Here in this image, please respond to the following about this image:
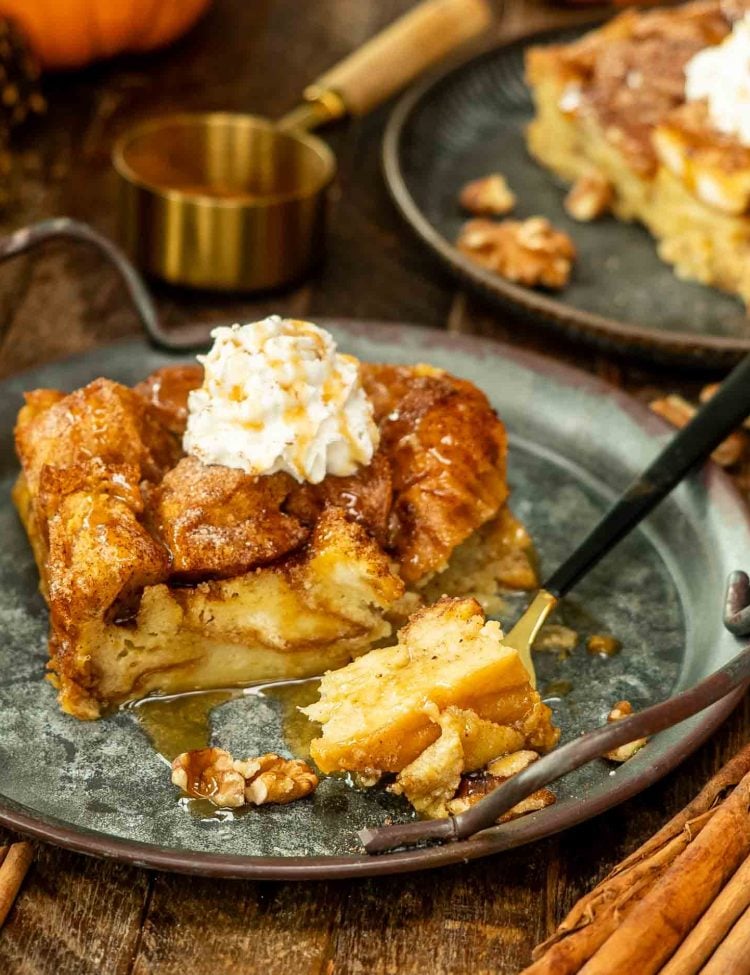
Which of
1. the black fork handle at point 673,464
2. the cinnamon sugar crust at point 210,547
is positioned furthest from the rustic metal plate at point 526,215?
the cinnamon sugar crust at point 210,547

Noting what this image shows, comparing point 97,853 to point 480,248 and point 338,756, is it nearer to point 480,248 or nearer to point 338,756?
point 338,756

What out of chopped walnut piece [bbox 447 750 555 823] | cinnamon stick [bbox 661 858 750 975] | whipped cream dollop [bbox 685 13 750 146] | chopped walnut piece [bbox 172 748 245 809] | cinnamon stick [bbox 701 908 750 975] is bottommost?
chopped walnut piece [bbox 172 748 245 809]

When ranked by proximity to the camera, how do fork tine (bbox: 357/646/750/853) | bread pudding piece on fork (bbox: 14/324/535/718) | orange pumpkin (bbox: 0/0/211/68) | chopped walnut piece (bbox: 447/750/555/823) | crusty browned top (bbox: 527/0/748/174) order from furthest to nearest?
1. orange pumpkin (bbox: 0/0/211/68)
2. crusty browned top (bbox: 527/0/748/174)
3. bread pudding piece on fork (bbox: 14/324/535/718)
4. chopped walnut piece (bbox: 447/750/555/823)
5. fork tine (bbox: 357/646/750/853)

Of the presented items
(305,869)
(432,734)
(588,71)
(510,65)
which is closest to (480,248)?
(588,71)

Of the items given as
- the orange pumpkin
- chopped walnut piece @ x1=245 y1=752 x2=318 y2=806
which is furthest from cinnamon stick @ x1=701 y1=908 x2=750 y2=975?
A: the orange pumpkin

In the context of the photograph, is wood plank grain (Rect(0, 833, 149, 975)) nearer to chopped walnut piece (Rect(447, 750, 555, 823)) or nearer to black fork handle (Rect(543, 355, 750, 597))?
chopped walnut piece (Rect(447, 750, 555, 823))

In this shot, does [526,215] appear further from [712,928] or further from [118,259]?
[712,928]
